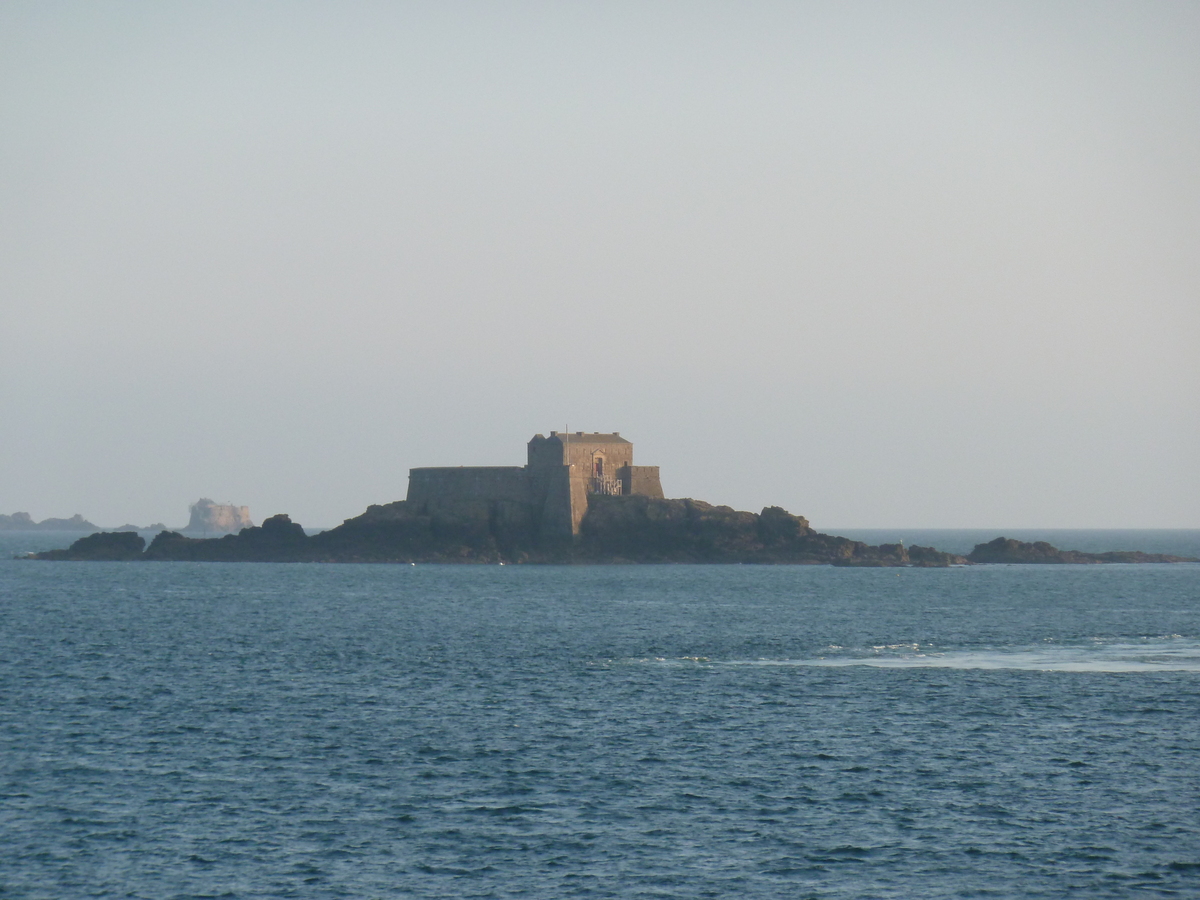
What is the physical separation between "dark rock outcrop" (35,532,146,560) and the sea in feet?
220

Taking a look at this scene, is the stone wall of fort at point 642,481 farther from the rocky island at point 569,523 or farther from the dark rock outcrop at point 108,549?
the dark rock outcrop at point 108,549

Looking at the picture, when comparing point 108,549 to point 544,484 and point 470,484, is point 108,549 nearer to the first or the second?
point 470,484

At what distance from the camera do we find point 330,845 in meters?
25.2

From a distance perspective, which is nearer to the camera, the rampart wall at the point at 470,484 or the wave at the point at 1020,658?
the wave at the point at 1020,658

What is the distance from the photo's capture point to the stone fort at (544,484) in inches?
4407

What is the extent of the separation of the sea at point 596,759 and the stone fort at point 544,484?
4626 cm

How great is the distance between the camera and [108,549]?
433 feet

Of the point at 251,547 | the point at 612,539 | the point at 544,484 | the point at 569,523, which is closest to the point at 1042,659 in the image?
the point at 569,523

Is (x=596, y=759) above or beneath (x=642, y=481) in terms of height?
beneath

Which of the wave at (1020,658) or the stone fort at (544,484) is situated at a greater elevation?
the stone fort at (544,484)

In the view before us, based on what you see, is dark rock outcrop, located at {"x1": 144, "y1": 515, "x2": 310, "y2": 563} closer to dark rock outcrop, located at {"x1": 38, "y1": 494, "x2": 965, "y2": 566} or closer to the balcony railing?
dark rock outcrop, located at {"x1": 38, "y1": 494, "x2": 965, "y2": 566}

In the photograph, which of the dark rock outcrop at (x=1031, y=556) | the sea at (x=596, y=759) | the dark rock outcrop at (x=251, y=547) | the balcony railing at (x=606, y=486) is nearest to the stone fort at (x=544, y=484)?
the balcony railing at (x=606, y=486)

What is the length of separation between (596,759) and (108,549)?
358 feet

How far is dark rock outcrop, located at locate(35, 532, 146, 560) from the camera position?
131125mm
